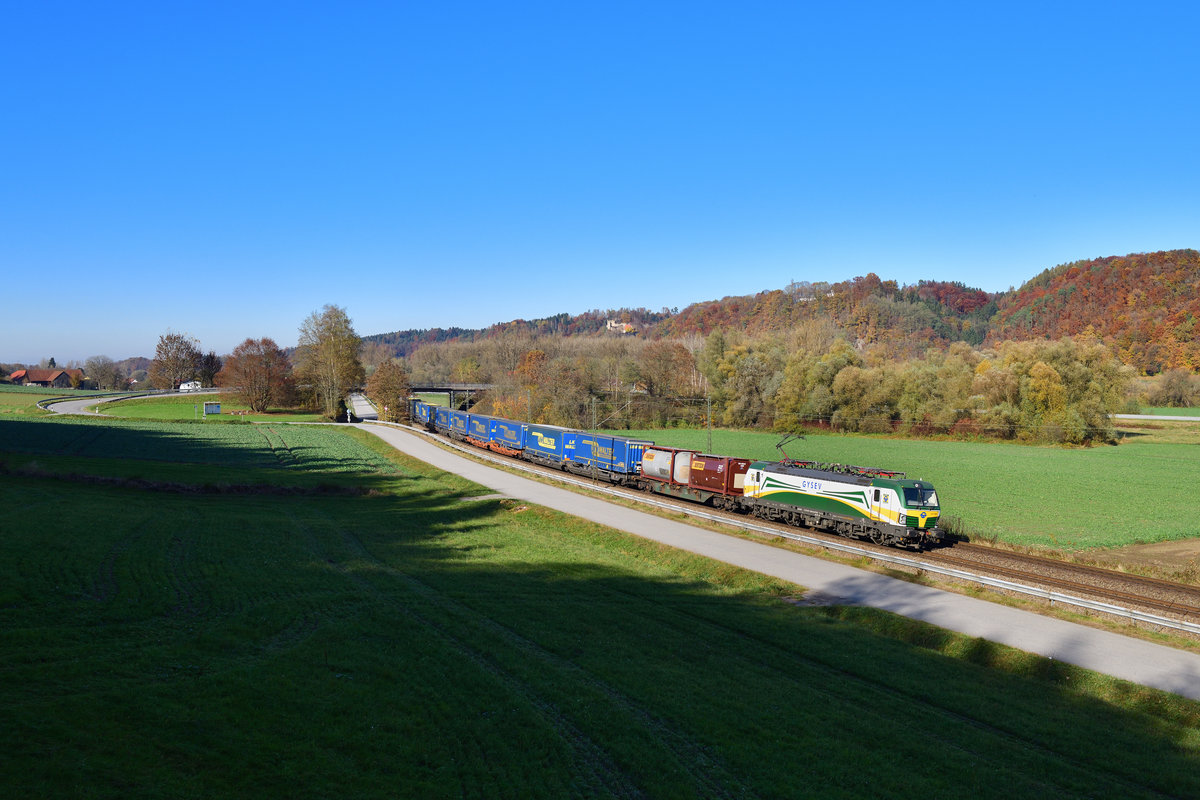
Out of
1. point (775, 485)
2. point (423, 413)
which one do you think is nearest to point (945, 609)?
point (775, 485)

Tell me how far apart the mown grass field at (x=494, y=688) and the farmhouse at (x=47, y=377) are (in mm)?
200275

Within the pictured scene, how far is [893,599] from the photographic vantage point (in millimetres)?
22406

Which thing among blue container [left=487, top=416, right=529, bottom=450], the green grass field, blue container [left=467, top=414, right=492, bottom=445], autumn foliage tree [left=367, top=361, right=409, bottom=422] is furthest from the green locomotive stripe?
the green grass field

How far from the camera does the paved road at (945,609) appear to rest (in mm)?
17344

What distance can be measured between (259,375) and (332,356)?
54.8 ft

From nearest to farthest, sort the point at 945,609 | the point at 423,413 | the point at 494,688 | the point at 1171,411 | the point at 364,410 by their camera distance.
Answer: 1. the point at 494,688
2. the point at 945,609
3. the point at 423,413
4. the point at 1171,411
5. the point at 364,410

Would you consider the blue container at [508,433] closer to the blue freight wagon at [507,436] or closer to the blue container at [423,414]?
A: the blue freight wagon at [507,436]

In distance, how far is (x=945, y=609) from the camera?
70.5ft

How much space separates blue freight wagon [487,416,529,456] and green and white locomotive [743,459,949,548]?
92.8 feet

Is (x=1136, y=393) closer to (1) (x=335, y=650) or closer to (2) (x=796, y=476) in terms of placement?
(2) (x=796, y=476)

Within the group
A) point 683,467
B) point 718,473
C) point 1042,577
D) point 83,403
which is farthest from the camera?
point 83,403

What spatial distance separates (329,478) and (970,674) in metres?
43.7

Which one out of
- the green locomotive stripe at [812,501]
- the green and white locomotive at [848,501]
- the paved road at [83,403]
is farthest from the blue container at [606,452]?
the paved road at [83,403]

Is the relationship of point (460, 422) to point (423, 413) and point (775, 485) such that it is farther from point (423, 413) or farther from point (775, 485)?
point (775, 485)
